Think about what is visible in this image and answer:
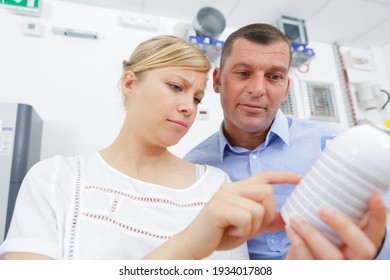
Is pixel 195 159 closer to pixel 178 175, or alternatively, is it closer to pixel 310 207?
pixel 178 175

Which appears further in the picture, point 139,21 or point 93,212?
point 139,21

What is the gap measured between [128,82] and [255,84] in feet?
1.61

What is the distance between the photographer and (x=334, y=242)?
376 millimetres

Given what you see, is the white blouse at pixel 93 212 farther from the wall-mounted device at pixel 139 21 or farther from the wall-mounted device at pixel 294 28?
the wall-mounted device at pixel 294 28

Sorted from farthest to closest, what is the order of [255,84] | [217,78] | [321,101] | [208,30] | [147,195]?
[321,101] < [208,30] < [217,78] < [255,84] < [147,195]

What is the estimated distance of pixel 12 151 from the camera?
4.91 feet

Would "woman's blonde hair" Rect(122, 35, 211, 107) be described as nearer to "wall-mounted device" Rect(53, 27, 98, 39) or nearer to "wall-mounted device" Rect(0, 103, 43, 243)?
"wall-mounted device" Rect(0, 103, 43, 243)

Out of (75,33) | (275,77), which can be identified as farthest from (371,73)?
(75,33)

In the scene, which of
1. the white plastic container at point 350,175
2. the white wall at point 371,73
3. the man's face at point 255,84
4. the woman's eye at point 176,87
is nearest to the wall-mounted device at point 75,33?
the man's face at point 255,84

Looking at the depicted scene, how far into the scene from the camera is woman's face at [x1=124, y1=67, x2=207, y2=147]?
79cm

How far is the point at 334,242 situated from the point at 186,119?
20.8 inches

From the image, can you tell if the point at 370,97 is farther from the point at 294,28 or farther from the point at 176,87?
the point at 176,87

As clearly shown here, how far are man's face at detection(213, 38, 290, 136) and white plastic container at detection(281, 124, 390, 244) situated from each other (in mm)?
751
